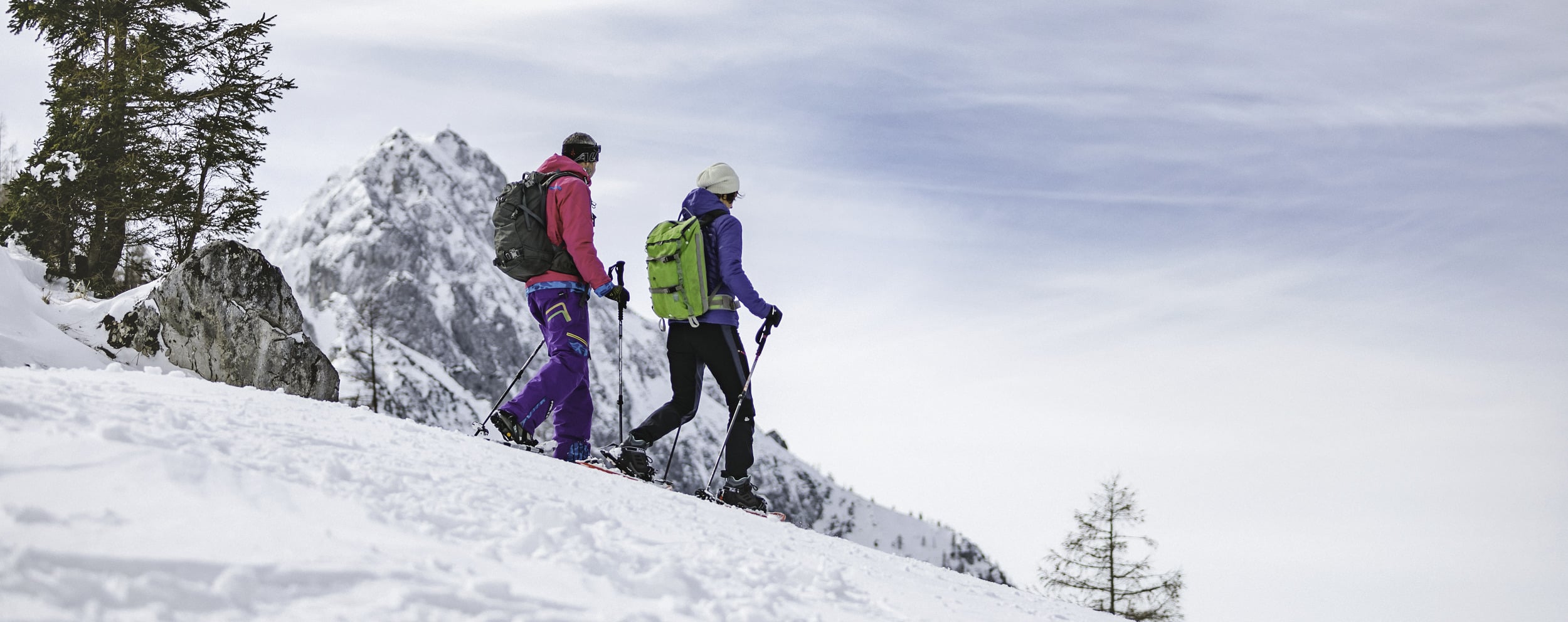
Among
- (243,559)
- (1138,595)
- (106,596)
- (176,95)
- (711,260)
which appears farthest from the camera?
(1138,595)

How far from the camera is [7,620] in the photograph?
2.57 m

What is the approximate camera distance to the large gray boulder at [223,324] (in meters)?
15.2

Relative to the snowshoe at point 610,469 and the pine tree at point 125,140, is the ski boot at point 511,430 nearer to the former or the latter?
the snowshoe at point 610,469

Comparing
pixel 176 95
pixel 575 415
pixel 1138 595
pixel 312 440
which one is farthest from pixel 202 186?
pixel 1138 595

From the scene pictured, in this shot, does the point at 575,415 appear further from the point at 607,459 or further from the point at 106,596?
the point at 106,596

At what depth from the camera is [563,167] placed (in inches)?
306

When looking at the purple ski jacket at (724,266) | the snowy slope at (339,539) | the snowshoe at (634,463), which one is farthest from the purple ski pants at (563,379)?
the snowy slope at (339,539)

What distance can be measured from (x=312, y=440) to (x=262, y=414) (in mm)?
936

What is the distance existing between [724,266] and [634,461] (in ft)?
5.63

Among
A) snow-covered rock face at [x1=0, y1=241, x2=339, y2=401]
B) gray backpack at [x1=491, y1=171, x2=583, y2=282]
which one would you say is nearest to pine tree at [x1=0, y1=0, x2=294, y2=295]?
snow-covered rock face at [x1=0, y1=241, x2=339, y2=401]

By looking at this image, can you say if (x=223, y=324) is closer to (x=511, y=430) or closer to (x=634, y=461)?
(x=511, y=430)

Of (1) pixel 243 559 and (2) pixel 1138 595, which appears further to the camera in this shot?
(2) pixel 1138 595

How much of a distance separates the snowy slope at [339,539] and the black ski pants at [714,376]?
180 cm

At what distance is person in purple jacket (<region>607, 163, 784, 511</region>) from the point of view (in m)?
7.54
